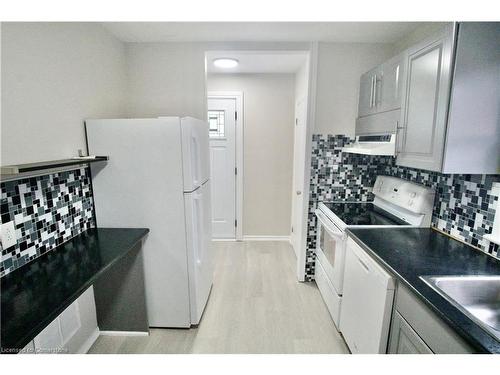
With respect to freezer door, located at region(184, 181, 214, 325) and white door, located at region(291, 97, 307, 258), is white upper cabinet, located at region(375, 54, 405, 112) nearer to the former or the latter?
white door, located at region(291, 97, 307, 258)

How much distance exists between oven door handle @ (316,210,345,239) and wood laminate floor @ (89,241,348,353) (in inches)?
31.1

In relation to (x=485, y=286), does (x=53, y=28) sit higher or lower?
higher

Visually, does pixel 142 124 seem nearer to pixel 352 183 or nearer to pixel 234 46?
pixel 234 46

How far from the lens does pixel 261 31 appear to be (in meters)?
2.06

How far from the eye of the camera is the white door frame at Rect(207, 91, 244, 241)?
130 inches

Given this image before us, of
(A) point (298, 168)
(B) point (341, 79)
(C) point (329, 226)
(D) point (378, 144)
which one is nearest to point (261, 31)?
(B) point (341, 79)

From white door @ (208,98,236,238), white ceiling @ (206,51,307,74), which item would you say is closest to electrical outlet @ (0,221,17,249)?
white ceiling @ (206,51,307,74)

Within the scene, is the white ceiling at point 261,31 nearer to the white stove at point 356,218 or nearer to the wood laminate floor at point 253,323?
the white stove at point 356,218

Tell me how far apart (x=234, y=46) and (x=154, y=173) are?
1.44 m

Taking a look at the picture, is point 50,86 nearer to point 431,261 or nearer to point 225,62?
point 225,62

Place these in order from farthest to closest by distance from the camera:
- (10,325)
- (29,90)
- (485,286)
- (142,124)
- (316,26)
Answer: (316,26), (142,124), (29,90), (485,286), (10,325)

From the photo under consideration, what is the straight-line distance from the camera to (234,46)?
2.26 meters

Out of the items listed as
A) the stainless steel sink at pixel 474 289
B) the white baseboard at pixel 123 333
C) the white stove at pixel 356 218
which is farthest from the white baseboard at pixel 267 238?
the stainless steel sink at pixel 474 289
